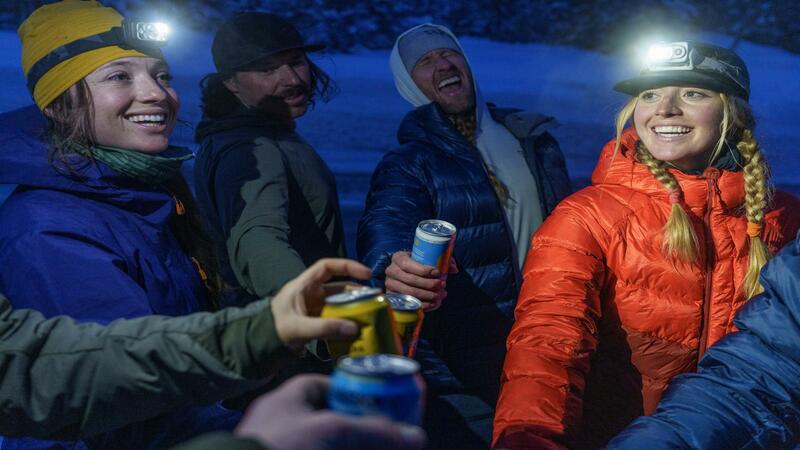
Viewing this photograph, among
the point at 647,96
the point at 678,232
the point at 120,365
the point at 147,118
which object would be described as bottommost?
the point at 120,365

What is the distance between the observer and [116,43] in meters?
1.85

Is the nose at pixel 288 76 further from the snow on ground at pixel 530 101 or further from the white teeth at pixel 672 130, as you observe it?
the snow on ground at pixel 530 101

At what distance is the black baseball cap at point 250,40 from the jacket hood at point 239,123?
7.0 inches

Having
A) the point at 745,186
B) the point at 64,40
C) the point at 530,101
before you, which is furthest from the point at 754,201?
the point at 530,101

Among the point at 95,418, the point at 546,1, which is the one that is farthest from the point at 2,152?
the point at 546,1

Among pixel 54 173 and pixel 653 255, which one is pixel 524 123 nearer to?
pixel 653 255

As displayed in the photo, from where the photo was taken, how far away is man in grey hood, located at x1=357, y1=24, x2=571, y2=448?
221 cm

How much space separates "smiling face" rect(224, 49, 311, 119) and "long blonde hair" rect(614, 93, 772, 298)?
3.28ft

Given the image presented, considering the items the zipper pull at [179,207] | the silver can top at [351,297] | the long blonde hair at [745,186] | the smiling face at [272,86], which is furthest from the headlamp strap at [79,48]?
the long blonde hair at [745,186]

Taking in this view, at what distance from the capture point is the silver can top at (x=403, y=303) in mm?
1493

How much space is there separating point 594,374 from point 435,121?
42.0 inches

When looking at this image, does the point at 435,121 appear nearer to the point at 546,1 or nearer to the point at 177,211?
the point at 177,211

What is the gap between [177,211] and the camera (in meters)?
1.86

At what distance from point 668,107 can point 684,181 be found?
0.65ft
